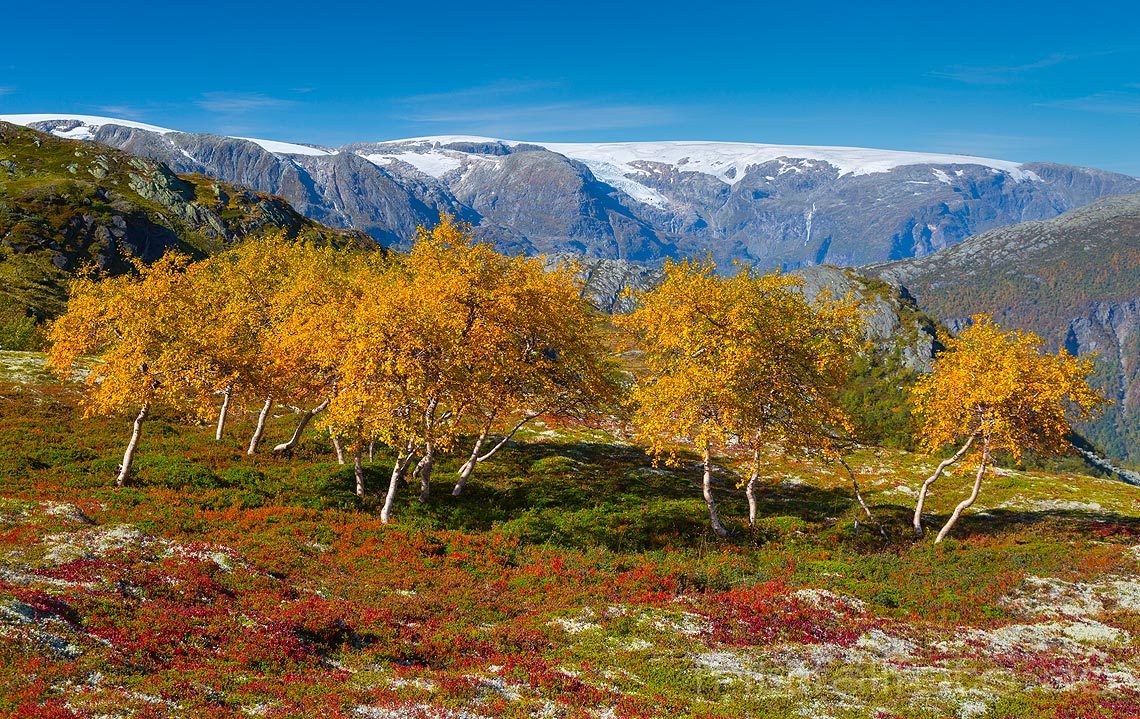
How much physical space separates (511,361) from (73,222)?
468 ft

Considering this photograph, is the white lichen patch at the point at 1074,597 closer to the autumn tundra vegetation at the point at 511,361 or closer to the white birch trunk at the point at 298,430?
the autumn tundra vegetation at the point at 511,361

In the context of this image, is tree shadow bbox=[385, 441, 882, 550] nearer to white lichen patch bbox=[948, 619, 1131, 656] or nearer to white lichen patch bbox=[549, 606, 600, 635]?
white lichen patch bbox=[549, 606, 600, 635]

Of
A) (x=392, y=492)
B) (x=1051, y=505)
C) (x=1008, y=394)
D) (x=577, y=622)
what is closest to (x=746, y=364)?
(x=1008, y=394)

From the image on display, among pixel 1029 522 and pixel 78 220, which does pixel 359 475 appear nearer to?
Answer: pixel 1029 522

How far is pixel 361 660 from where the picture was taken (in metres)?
19.6

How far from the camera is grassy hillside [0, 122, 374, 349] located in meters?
91.4

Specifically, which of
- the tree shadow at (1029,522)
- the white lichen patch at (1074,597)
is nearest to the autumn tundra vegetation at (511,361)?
the tree shadow at (1029,522)

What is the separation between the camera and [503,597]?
27328 mm

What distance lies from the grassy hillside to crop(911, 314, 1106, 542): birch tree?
233 ft

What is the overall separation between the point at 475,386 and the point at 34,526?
20110 millimetres

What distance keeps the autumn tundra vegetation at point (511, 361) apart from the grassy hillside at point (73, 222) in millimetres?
33283

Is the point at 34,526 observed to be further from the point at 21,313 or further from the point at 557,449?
the point at 21,313

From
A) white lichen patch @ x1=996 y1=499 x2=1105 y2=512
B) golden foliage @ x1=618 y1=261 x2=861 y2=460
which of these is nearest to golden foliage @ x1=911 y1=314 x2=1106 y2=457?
golden foliage @ x1=618 y1=261 x2=861 y2=460

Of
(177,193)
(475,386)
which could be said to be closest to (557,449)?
(475,386)
